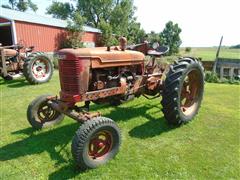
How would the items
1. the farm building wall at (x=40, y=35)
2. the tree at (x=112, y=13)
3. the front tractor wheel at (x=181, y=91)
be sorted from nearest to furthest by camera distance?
the front tractor wheel at (x=181, y=91) < the farm building wall at (x=40, y=35) < the tree at (x=112, y=13)

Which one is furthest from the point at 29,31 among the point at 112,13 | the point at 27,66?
the point at 112,13

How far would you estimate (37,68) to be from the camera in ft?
32.3

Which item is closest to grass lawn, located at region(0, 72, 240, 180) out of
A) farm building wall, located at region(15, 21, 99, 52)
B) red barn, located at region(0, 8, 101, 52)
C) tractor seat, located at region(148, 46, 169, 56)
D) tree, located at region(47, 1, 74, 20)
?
tractor seat, located at region(148, 46, 169, 56)

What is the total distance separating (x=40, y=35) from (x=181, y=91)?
16.5 meters

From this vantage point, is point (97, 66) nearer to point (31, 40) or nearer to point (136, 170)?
point (136, 170)

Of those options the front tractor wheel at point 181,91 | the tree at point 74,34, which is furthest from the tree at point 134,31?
the front tractor wheel at point 181,91

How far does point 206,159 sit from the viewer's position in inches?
156

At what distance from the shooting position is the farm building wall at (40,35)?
17.8 meters

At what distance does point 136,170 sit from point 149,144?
0.82m

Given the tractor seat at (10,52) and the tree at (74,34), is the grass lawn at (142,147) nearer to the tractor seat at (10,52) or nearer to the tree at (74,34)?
the tractor seat at (10,52)

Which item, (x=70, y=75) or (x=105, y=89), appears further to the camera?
(x=105, y=89)

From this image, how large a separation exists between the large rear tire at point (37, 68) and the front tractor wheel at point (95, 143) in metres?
6.16

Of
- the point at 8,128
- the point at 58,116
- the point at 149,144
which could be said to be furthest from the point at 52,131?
the point at 149,144

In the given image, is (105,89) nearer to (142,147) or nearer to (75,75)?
(75,75)
